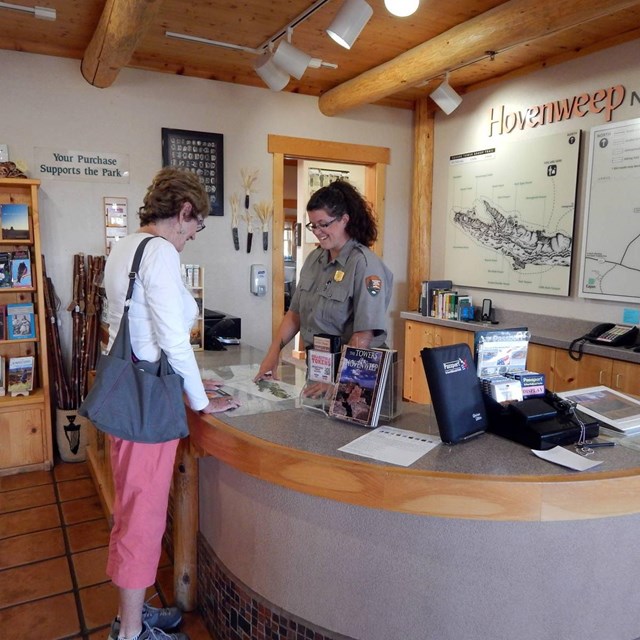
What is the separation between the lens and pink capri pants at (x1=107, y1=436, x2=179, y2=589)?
180 cm

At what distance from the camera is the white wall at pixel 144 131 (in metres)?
3.80

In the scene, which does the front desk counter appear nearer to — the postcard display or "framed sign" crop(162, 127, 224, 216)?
the postcard display

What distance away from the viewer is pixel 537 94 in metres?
4.12

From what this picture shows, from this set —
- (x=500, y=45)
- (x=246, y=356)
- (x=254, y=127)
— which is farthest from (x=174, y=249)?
(x=254, y=127)

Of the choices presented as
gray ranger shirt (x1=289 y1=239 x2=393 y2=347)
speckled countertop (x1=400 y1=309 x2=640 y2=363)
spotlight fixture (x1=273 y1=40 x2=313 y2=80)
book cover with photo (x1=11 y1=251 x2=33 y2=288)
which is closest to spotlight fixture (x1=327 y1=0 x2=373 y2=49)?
spotlight fixture (x1=273 y1=40 x2=313 y2=80)

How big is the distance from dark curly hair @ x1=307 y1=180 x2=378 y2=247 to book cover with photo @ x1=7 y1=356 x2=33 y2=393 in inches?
96.3

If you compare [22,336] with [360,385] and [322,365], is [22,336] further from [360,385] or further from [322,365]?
[360,385]

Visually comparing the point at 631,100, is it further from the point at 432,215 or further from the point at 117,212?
the point at 117,212

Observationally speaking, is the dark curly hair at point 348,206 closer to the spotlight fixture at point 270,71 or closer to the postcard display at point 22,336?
the spotlight fixture at point 270,71

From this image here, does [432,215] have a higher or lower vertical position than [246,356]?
higher

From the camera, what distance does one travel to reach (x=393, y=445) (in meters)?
1.60

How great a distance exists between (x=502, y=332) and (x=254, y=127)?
3319 mm

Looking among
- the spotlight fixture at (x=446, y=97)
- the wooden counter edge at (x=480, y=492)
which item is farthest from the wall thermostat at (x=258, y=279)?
the wooden counter edge at (x=480, y=492)

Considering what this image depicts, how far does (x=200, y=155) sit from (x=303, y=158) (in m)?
0.90
